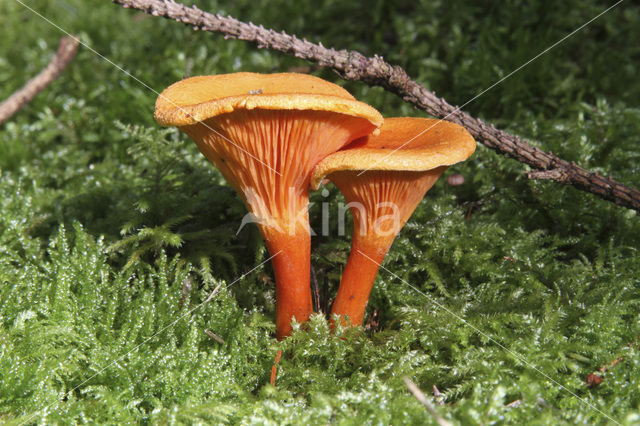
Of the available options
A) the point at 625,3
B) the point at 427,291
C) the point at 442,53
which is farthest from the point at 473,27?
the point at 427,291

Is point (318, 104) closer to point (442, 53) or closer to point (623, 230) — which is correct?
point (623, 230)

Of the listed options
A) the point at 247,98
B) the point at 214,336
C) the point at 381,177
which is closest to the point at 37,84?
the point at 214,336

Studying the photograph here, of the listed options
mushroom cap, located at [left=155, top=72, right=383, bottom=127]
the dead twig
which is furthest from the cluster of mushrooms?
the dead twig

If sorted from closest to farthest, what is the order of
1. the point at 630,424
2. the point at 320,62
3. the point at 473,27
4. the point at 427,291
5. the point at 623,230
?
the point at 630,424, the point at 320,62, the point at 427,291, the point at 623,230, the point at 473,27

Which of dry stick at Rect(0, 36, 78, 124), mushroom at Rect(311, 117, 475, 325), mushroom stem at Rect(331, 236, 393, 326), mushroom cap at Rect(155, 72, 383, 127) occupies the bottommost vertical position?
mushroom stem at Rect(331, 236, 393, 326)

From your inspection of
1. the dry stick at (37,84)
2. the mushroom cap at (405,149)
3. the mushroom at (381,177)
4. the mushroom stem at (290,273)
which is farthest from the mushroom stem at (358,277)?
the dry stick at (37,84)

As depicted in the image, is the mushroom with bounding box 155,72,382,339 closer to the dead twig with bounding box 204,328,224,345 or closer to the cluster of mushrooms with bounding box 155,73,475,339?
the cluster of mushrooms with bounding box 155,73,475,339

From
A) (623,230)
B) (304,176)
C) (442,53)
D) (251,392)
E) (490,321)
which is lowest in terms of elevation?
(251,392)
